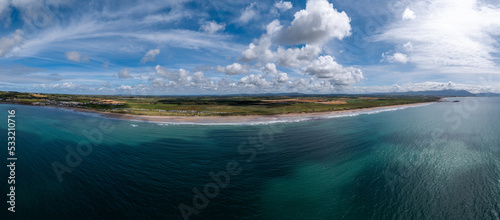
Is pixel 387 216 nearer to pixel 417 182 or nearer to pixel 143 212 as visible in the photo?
pixel 417 182

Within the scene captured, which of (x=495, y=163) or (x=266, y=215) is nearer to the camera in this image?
(x=266, y=215)

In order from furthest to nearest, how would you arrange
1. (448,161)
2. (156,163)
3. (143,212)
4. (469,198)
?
(448,161) < (156,163) < (469,198) < (143,212)

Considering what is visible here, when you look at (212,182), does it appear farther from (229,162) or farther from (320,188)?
(320,188)

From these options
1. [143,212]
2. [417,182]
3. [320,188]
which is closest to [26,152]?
[143,212]

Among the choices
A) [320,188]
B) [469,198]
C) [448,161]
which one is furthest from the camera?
[448,161]

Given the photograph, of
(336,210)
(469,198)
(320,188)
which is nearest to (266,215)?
(336,210)

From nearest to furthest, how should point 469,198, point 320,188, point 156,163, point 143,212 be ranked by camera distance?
point 143,212 < point 469,198 < point 320,188 < point 156,163
